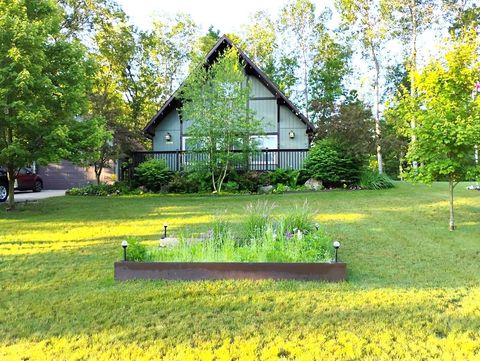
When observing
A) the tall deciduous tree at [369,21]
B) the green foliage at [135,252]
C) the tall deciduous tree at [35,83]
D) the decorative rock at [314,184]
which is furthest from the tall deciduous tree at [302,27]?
the green foliage at [135,252]

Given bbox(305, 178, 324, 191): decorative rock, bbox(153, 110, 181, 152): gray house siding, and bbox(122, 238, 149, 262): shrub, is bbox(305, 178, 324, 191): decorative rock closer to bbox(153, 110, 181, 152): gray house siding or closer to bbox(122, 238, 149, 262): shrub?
bbox(153, 110, 181, 152): gray house siding

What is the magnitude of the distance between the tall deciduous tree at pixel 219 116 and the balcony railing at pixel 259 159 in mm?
1303

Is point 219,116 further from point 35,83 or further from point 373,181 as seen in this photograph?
point 35,83

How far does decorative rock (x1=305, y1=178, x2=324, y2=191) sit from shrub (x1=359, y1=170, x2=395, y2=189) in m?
1.51

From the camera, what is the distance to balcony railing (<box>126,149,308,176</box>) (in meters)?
16.9

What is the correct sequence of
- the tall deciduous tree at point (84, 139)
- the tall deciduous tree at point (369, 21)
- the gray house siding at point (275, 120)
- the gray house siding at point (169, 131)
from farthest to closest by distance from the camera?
the tall deciduous tree at point (369, 21) < the gray house siding at point (169, 131) < the gray house siding at point (275, 120) < the tall deciduous tree at point (84, 139)

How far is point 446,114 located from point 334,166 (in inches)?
293

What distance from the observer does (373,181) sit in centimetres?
1526

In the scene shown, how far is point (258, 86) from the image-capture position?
18.3m

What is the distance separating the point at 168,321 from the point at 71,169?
22.6 meters

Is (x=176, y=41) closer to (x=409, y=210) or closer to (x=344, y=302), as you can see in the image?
(x=409, y=210)

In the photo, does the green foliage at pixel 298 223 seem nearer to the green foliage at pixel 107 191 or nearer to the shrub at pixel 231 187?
the shrub at pixel 231 187

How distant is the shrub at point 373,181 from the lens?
15.1 m

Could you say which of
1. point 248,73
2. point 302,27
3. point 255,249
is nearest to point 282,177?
point 248,73
